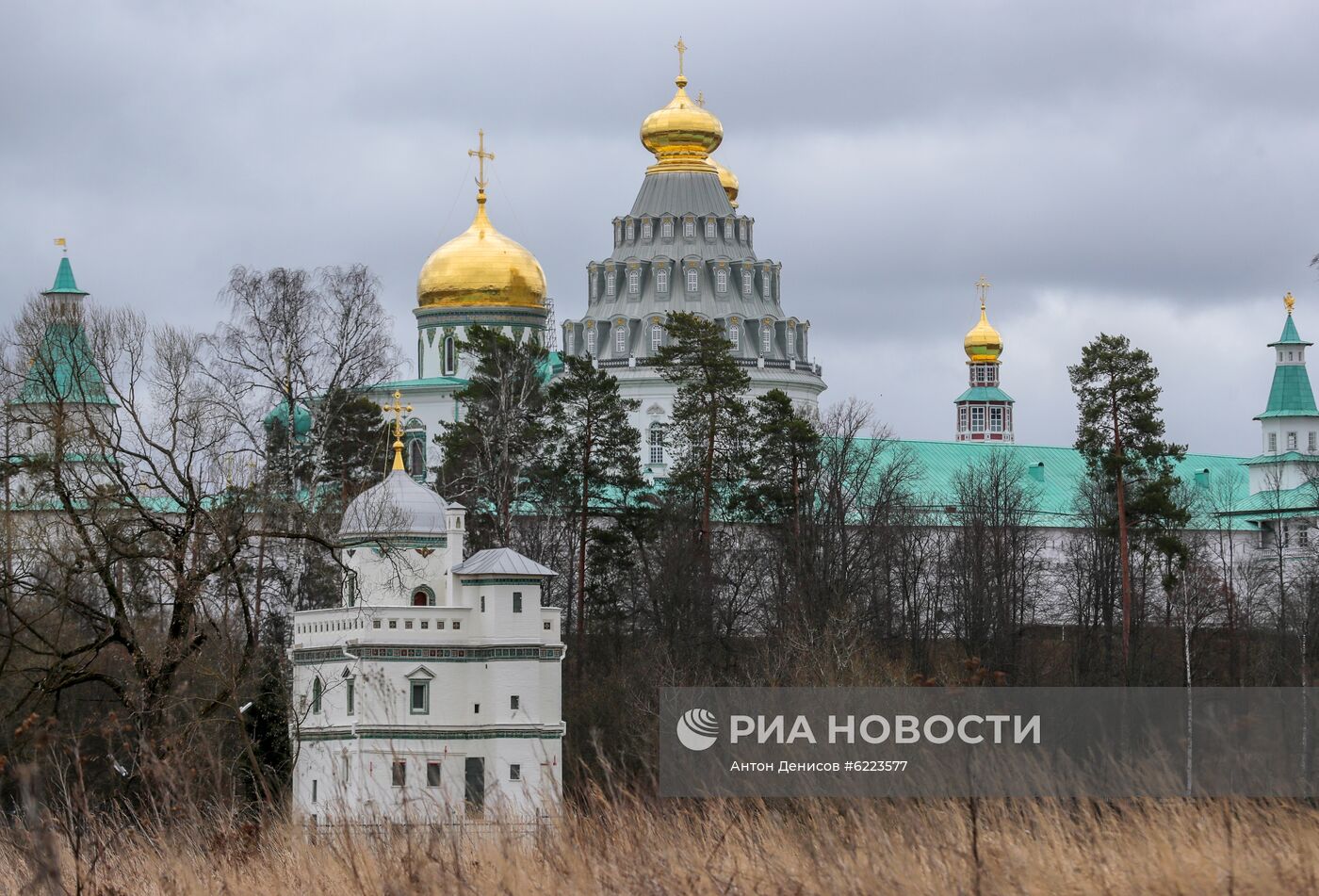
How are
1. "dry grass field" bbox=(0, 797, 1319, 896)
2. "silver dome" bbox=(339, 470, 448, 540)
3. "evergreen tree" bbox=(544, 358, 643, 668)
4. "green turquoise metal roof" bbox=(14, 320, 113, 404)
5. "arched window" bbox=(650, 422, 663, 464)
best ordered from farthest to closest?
1. "arched window" bbox=(650, 422, 663, 464)
2. "evergreen tree" bbox=(544, 358, 643, 668)
3. "silver dome" bbox=(339, 470, 448, 540)
4. "green turquoise metal roof" bbox=(14, 320, 113, 404)
5. "dry grass field" bbox=(0, 797, 1319, 896)

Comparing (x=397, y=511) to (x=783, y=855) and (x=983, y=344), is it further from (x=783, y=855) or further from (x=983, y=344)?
(x=983, y=344)

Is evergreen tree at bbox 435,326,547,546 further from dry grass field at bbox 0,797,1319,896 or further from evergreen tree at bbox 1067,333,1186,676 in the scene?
dry grass field at bbox 0,797,1319,896

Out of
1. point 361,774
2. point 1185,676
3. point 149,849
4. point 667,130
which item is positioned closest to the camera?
point 149,849

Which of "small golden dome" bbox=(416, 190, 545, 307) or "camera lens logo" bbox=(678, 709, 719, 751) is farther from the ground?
"small golden dome" bbox=(416, 190, 545, 307)

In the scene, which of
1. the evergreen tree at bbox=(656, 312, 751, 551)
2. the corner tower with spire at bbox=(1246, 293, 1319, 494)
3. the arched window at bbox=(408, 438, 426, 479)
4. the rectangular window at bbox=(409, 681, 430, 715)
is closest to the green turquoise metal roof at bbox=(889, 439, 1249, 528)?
the corner tower with spire at bbox=(1246, 293, 1319, 494)

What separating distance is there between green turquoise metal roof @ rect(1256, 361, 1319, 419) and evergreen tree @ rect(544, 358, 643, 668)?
3737 centimetres

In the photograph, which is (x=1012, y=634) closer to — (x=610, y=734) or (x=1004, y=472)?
(x=610, y=734)

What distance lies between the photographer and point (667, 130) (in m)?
69.8

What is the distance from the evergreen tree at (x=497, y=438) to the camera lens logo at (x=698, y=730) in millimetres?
18989

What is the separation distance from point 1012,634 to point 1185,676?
4.14 metres

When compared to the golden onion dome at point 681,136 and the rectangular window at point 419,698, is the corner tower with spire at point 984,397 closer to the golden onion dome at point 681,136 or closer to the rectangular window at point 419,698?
the golden onion dome at point 681,136

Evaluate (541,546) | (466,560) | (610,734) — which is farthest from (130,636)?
(541,546)

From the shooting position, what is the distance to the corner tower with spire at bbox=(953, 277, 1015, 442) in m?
103

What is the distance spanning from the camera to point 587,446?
48281 millimetres
